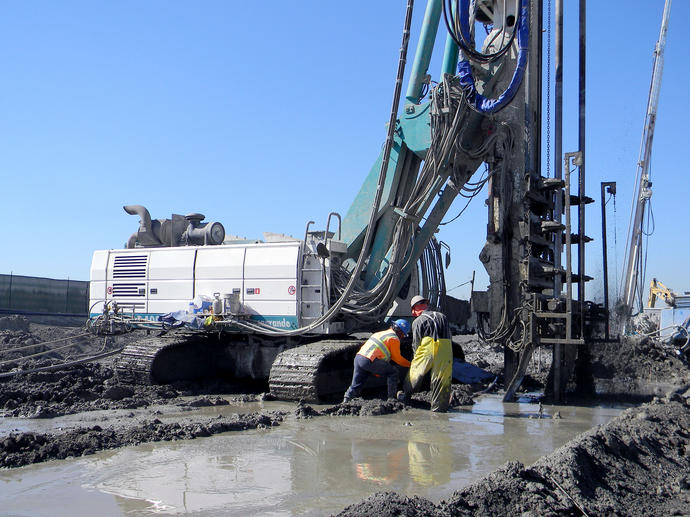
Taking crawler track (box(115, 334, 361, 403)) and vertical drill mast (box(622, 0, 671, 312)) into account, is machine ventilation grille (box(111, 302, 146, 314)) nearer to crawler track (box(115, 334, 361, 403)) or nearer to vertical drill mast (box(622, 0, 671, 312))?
crawler track (box(115, 334, 361, 403))

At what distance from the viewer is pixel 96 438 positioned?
654cm

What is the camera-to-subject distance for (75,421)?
8.48 metres

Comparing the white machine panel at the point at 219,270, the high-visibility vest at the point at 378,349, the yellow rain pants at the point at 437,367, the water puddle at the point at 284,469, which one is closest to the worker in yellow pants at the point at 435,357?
the yellow rain pants at the point at 437,367

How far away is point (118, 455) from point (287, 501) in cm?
213

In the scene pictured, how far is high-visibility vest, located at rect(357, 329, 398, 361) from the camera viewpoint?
9367 millimetres

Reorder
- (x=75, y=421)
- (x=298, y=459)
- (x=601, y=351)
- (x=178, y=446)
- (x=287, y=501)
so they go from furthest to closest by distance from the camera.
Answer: (x=601, y=351), (x=75, y=421), (x=178, y=446), (x=298, y=459), (x=287, y=501)

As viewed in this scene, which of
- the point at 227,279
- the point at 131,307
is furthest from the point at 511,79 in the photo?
the point at 131,307

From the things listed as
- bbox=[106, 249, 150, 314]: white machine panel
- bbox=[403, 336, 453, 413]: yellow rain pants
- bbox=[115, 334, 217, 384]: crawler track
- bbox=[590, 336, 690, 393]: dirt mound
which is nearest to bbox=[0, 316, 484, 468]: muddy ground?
bbox=[115, 334, 217, 384]: crawler track

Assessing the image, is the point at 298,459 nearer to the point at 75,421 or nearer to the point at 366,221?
the point at 75,421

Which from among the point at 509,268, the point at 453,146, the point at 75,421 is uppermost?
the point at 453,146

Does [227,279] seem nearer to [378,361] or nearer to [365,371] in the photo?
[365,371]

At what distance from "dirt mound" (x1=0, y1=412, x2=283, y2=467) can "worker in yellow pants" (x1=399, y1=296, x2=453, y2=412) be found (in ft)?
6.71

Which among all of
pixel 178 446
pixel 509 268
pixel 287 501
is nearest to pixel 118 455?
pixel 178 446

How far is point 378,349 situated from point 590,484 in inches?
182
